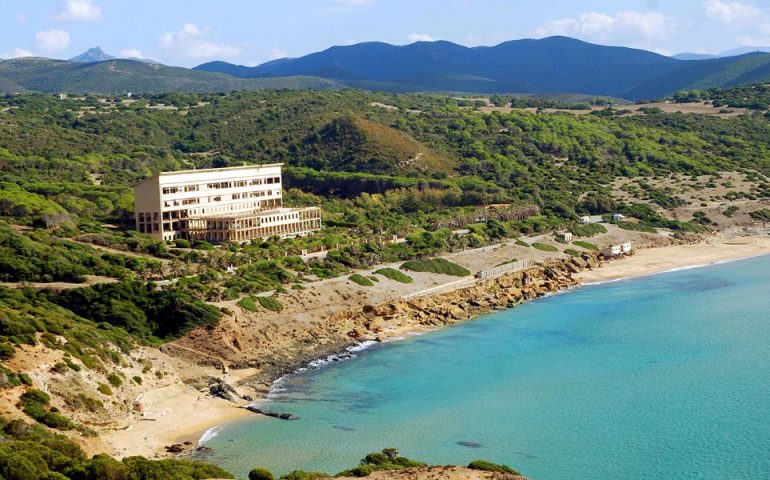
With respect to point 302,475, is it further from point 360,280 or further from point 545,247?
point 545,247

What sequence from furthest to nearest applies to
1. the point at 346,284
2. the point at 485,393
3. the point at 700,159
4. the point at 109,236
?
the point at 700,159 < the point at 109,236 < the point at 346,284 < the point at 485,393

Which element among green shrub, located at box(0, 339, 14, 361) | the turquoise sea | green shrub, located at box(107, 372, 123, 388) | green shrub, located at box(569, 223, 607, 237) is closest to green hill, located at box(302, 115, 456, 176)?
green shrub, located at box(569, 223, 607, 237)

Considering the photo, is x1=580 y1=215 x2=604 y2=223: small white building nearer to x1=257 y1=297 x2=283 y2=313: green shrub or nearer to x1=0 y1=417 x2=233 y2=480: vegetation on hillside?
x1=257 y1=297 x2=283 y2=313: green shrub

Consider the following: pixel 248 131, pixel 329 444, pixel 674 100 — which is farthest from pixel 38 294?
pixel 674 100

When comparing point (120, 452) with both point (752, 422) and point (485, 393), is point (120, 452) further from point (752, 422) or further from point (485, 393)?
point (752, 422)

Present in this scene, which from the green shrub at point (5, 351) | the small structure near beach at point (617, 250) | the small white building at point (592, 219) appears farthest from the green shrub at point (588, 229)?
the green shrub at point (5, 351)

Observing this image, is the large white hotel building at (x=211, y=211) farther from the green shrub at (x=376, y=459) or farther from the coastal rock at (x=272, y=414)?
the green shrub at (x=376, y=459)
